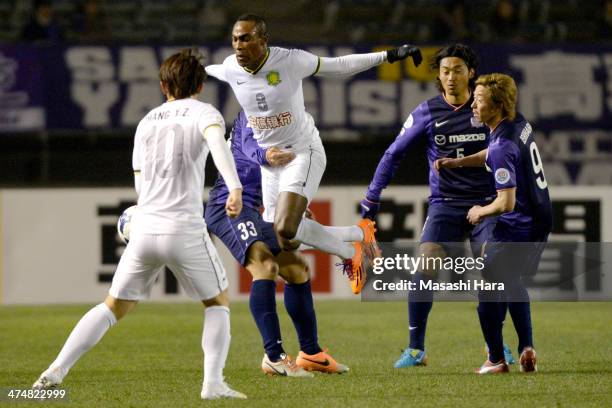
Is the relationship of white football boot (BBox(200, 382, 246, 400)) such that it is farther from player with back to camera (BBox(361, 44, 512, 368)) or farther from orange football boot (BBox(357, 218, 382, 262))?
orange football boot (BBox(357, 218, 382, 262))

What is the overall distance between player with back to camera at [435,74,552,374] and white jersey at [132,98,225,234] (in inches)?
72.1

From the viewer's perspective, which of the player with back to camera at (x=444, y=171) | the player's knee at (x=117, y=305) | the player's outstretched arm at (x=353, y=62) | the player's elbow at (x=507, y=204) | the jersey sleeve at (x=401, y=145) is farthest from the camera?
the jersey sleeve at (x=401, y=145)

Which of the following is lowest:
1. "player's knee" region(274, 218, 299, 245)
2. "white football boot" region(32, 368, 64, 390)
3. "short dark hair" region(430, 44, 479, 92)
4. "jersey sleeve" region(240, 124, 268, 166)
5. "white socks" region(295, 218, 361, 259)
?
"white football boot" region(32, 368, 64, 390)

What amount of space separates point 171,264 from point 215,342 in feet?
1.43

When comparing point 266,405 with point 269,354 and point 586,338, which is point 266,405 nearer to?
point 269,354

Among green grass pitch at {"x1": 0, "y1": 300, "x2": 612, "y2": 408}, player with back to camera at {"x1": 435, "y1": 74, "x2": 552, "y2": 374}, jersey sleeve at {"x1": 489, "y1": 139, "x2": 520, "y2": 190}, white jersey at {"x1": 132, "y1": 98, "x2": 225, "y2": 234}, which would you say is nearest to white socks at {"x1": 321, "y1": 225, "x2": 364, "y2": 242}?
green grass pitch at {"x1": 0, "y1": 300, "x2": 612, "y2": 408}

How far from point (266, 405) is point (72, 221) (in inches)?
306

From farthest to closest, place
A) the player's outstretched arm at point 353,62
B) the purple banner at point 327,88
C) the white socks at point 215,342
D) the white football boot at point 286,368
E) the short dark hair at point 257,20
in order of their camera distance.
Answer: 1. the purple banner at point 327,88
2. the player's outstretched arm at point 353,62
3. the short dark hair at point 257,20
4. the white football boot at point 286,368
5. the white socks at point 215,342

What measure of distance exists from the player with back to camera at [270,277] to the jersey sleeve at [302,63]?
0.50m

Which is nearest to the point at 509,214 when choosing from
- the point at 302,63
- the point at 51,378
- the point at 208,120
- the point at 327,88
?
the point at 302,63

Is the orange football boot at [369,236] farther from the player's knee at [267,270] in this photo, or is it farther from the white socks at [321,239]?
the player's knee at [267,270]

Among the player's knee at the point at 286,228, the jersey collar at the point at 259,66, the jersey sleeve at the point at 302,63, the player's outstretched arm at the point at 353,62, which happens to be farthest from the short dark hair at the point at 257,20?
the player's knee at the point at 286,228

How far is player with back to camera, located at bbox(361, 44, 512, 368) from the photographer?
7852mm

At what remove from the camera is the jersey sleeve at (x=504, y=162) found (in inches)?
276
